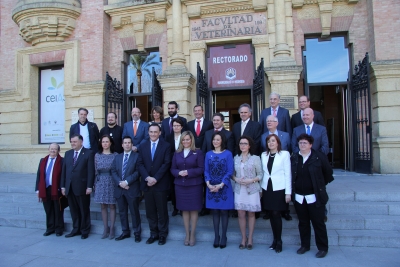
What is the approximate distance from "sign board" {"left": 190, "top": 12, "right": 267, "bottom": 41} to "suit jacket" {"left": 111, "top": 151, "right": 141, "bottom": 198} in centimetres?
595

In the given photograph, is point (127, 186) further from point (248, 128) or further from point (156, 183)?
point (248, 128)

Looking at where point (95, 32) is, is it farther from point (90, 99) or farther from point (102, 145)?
point (102, 145)

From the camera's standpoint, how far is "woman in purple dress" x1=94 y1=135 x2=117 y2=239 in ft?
17.5

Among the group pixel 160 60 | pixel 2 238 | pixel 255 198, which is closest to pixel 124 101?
pixel 160 60

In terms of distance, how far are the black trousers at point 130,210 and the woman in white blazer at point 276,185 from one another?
224 cm

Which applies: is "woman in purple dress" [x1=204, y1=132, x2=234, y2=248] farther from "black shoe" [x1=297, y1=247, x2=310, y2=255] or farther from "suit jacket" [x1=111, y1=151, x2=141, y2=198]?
"suit jacket" [x1=111, y1=151, x2=141, y2=198]

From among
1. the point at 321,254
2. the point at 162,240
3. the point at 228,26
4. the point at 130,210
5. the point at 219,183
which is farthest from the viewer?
the point at 228,26

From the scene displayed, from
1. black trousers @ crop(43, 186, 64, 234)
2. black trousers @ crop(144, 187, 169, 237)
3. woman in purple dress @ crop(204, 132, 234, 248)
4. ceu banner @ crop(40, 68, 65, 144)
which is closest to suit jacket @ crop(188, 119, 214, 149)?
woman in purple dress @ crop(204, 132, 234, 248)

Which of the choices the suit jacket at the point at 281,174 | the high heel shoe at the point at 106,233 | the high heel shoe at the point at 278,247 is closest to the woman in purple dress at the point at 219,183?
the suit jacket at the point at 281,174

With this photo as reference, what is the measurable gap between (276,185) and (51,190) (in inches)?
163

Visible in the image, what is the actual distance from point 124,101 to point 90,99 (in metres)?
1.14

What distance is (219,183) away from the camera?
473cm

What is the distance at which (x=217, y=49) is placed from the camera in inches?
392

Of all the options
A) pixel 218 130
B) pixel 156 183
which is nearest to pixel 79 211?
pixel 156 183
